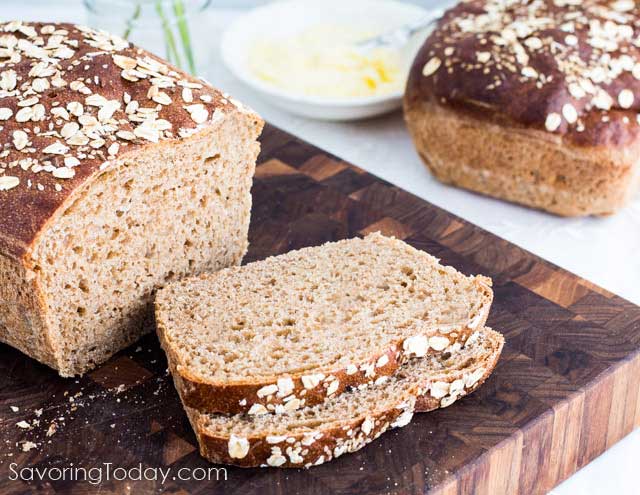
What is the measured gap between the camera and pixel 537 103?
3676 millimetres

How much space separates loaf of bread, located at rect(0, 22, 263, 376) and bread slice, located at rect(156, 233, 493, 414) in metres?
0.19

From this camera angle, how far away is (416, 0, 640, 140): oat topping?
3.65 m

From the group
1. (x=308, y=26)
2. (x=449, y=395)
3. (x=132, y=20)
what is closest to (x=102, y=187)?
(x=449, y=395)

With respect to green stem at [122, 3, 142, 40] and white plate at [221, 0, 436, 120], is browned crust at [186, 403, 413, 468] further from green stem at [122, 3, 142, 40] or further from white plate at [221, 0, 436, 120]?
Answer: green stem at [122, 3, 142, 40]

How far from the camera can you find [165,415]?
108 inches

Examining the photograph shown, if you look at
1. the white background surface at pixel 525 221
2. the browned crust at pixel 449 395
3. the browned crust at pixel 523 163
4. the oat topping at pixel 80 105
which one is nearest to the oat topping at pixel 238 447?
the browned crust at pixel 449 395

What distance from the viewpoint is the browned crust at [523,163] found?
3.70m

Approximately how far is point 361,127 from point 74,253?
6.84 ft

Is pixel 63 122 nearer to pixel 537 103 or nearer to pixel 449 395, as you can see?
pixel 449 395

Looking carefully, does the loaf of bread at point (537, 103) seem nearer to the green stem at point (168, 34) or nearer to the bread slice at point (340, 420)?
the green stem at point (168, 34)

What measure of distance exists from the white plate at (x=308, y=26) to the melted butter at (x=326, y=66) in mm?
65

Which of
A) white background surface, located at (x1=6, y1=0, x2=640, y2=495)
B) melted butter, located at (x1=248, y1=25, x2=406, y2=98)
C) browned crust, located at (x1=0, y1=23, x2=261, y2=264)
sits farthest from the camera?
melted butter, located at (x1=248, y1=25, x2=406, y2=98)

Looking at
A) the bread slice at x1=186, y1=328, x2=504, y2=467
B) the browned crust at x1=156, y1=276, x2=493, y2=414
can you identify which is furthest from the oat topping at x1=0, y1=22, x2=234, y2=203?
the bread slice at x1=186, y1=328, x2=504, y2=467

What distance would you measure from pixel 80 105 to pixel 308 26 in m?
2.27
